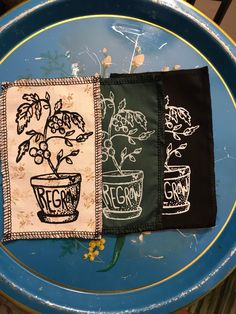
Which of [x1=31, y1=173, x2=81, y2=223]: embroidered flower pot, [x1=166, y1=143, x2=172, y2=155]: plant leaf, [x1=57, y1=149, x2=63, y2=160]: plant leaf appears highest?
[x1=166, y1=143, x2=172, y2=155]: plant leaf

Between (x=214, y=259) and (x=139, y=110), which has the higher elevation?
(x=139, y=110)

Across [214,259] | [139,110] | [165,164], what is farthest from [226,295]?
[139,110]

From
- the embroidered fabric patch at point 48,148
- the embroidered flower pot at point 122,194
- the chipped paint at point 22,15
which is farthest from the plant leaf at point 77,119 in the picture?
the chipped paint at point 22,15

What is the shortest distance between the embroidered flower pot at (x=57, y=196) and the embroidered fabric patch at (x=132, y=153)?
0.06m

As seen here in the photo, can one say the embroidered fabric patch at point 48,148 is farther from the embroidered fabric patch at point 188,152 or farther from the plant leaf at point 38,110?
the embroidered fabric patch at point 188,152

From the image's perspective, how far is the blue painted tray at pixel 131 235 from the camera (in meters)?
0.70

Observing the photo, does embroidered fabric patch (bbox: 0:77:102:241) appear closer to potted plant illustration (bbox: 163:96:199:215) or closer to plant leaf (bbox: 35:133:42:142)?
plant leaf (bbox: 35:133:42:142)

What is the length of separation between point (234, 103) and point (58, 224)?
0.42 meters

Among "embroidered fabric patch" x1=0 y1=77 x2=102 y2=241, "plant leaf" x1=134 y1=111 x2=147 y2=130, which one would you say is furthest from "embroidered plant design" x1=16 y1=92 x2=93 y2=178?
"plant leaf" x1=134 y1=111 x2=147 y2=130

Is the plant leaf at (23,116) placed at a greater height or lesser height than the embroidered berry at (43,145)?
greater

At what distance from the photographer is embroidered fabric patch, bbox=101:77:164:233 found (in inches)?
27.7

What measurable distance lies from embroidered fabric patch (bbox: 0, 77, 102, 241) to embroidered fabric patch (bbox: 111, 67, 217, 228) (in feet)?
0.34

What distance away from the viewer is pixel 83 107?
694 mm

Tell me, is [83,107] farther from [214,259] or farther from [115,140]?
[214,259]
